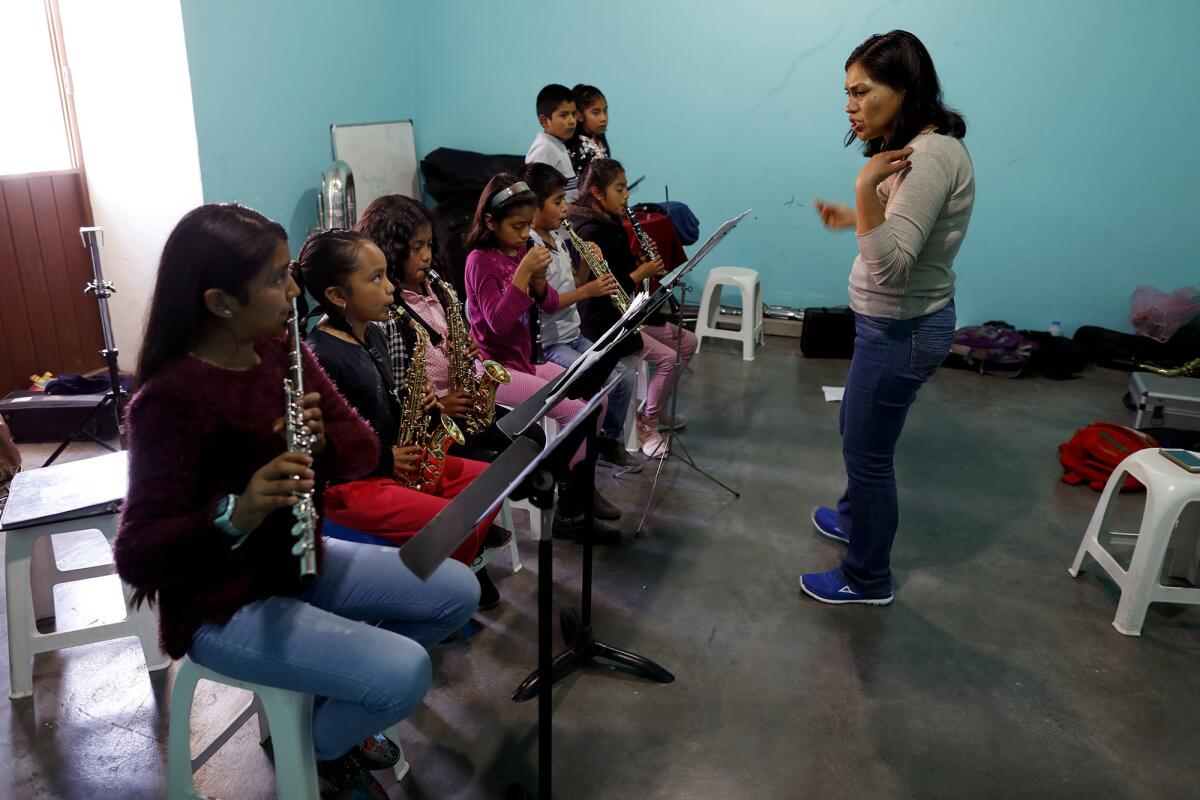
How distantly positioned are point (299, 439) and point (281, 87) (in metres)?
3.68

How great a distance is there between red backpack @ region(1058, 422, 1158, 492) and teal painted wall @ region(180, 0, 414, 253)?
395 cm

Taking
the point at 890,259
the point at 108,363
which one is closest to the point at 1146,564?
the point at 890,259

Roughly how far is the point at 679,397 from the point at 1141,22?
3318mm

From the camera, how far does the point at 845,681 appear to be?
2.37 m

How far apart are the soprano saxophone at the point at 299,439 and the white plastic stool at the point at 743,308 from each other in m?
3.67

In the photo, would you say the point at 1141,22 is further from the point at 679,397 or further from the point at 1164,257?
the point at 679,397

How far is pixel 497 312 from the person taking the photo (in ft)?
9.25

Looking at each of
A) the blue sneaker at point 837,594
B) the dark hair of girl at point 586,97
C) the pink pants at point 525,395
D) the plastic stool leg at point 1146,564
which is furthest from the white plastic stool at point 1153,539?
the dark hair of girl at point 586,97

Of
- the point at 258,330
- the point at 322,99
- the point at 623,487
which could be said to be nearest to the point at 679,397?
the point at 623,487

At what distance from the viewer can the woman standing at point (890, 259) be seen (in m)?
2.18

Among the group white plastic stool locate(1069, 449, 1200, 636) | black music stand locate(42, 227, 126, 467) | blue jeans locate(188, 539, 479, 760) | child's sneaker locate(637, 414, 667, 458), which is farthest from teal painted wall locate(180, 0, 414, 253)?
white plastic stool locate(1069, 449, 1200, 636)

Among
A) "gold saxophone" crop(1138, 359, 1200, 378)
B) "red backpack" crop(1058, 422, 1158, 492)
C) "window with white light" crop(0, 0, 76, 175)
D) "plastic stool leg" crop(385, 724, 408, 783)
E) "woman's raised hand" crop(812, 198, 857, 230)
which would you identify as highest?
"window with white light" crop(0, 0, 76, 175)

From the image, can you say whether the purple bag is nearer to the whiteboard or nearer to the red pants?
the whiteboard

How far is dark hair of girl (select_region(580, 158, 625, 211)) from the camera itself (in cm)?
354
